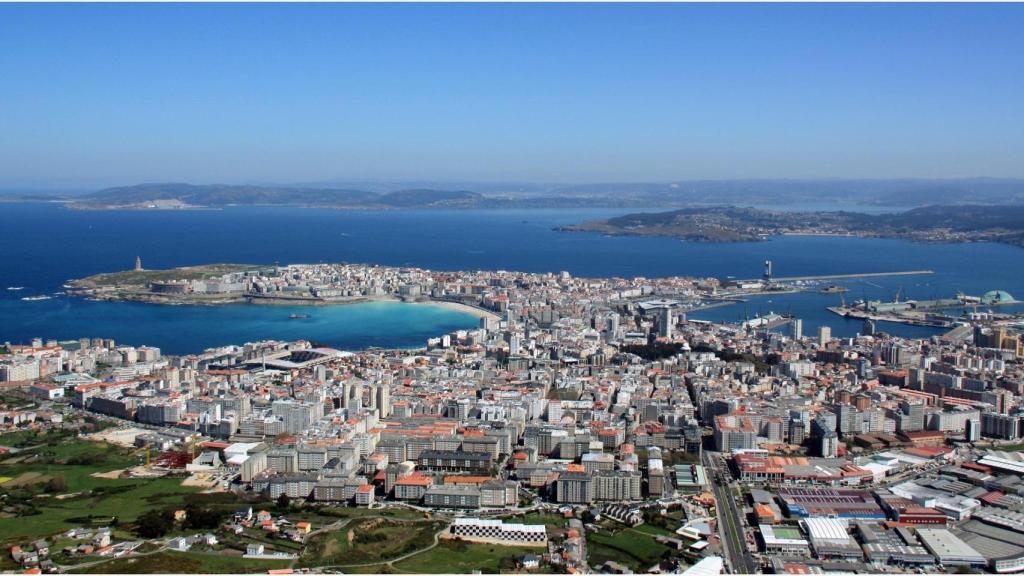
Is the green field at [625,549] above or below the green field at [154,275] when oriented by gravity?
below

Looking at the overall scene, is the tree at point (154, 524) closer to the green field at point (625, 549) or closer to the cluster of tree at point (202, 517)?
the cluster of tree at point (202, 517)

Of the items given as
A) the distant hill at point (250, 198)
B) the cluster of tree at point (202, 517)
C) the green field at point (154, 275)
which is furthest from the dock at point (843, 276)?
the distant hill at point (250, 198)

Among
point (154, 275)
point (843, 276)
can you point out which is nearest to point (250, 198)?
point (154, 275)

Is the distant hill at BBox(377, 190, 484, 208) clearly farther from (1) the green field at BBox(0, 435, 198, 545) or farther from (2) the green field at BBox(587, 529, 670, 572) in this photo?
(2) the green field at BBox(587, 529, 670, 572)

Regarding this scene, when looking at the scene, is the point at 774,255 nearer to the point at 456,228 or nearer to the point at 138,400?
the point at 456,228

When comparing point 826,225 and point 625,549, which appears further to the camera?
point 826,225

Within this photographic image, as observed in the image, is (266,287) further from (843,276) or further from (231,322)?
(843,276)
